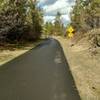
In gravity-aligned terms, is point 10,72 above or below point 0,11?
below

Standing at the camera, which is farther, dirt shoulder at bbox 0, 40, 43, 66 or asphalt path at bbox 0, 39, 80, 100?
dirt shoulder at bbox 0, 40, 43, 66

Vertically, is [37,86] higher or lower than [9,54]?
higher

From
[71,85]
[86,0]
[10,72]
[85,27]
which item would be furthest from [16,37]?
[71,85]

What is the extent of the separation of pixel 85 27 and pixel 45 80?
159 feet

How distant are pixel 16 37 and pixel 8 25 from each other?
710 inches

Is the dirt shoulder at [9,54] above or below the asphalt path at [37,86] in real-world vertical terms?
below

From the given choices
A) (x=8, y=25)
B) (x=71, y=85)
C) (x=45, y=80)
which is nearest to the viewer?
(x=71, y=85)

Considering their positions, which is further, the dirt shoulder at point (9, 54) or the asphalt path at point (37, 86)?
the dirt shoulder at point (9, 54)

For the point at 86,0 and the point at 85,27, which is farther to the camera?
the point at 86,0

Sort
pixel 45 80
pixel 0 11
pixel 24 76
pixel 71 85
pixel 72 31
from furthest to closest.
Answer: pixel 72 31 → pixel 0 11 → pixel 24 76 → pixel 45 80 → pixel 71 85

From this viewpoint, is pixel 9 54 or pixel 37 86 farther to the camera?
pixel 9 54

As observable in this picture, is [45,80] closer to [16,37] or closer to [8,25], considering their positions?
[8,25]

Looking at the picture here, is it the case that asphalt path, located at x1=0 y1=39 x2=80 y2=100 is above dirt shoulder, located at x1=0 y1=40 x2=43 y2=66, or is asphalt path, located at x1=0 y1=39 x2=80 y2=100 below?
above

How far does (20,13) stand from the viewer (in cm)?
4875
